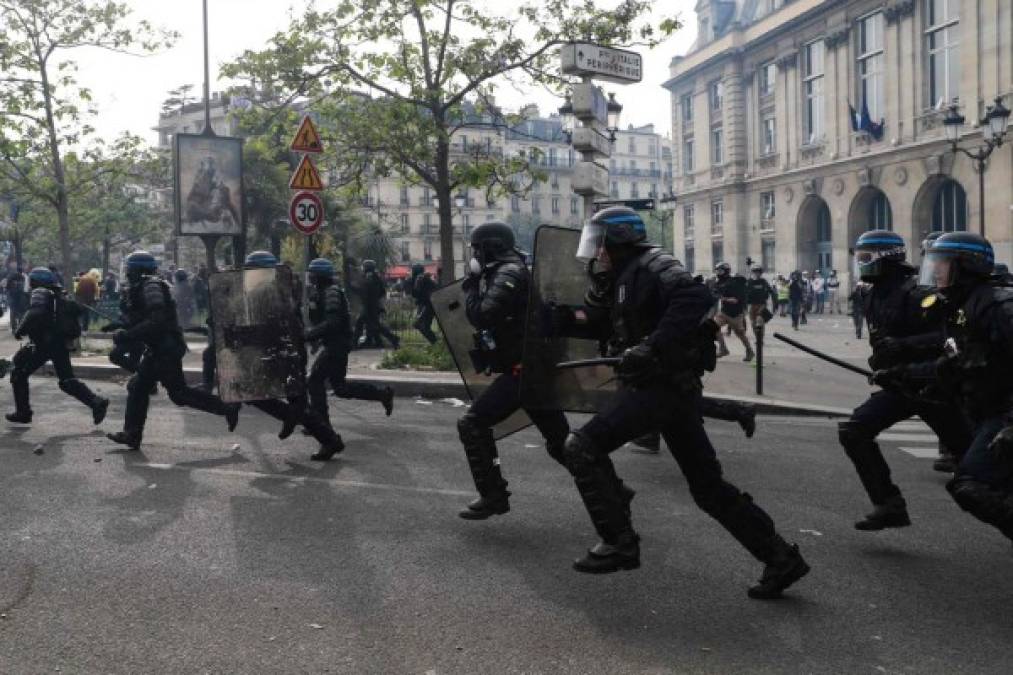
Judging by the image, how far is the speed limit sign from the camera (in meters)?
11.5

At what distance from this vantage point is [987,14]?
3347cm

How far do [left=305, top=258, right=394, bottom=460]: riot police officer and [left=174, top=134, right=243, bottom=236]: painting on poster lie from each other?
8.15m

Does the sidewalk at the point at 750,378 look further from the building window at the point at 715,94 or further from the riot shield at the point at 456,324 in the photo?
the building window at the point at 715,94

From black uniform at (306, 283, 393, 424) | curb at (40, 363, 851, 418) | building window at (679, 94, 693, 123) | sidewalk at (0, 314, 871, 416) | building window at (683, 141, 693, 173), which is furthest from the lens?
building window at (683, 141, 693, 173)

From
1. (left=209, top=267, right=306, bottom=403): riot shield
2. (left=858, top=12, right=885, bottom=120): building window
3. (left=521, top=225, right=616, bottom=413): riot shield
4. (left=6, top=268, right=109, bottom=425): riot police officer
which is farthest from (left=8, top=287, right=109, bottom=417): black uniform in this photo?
(left=858, top=12, right=885, bottom=120): building window

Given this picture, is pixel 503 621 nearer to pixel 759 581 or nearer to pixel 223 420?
pixel 759 581

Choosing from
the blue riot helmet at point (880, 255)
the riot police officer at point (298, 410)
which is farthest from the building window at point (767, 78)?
the blue riot helmet at point (880, 255)

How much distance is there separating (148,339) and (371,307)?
8.86 m

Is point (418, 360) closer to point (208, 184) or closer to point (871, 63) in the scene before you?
point (208, 184)

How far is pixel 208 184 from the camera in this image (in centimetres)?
1612

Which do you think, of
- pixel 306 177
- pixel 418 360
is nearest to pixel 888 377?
pixel 306 177

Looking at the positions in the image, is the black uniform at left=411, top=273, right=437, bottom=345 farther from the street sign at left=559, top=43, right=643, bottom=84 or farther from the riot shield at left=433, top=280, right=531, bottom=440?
the riot shield at left=433, top=280, right=531, bottom=440

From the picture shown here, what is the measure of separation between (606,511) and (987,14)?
34.6 meters

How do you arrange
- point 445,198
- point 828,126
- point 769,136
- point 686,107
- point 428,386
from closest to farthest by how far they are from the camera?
1. point 428,386
2. point 445,198
3. point 828,126
4. point 769,136
5. point 686,107
